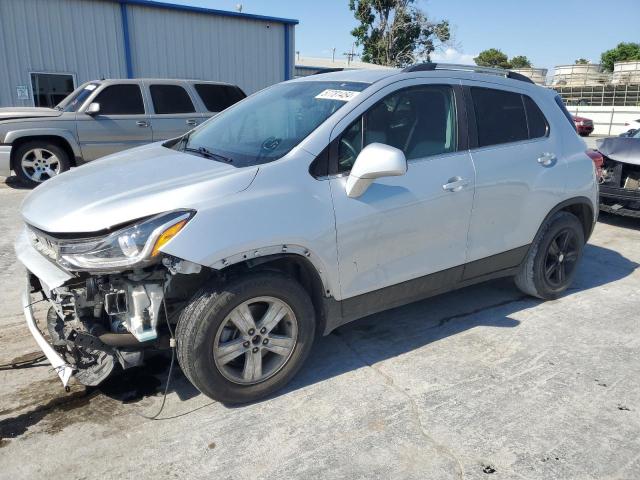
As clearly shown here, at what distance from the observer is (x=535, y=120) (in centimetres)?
416

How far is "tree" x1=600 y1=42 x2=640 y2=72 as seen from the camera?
63.7 metres

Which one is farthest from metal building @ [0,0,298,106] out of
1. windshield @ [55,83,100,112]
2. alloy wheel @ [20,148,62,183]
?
alloy wheel @ [20,148,62,183]

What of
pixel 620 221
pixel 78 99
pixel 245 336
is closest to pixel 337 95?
pixel 245 336

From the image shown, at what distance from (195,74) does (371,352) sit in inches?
575

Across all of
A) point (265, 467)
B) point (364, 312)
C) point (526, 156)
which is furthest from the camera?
point (526, 156)

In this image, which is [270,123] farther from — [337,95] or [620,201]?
[620,201]

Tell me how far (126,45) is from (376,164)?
46.7 ft

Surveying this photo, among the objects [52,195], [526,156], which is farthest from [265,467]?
[526,156]

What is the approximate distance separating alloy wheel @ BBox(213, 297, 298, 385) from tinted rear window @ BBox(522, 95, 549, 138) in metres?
2.54

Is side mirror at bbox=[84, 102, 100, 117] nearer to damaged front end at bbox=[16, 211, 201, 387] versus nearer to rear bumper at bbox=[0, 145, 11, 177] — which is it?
rear bumper at bbox=[0, 145, 11, 177]

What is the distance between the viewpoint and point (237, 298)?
2.74 meters

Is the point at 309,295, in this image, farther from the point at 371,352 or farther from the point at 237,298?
the point at 371,352

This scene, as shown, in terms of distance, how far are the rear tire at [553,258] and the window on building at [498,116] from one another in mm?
836

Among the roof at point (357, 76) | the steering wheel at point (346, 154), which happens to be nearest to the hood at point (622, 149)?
the roof at point (357, 76)
